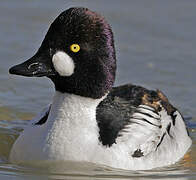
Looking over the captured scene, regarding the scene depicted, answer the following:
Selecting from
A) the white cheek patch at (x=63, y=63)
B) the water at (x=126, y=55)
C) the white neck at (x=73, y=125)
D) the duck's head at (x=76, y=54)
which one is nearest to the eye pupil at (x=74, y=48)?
the duck's head at (x=76, y=54)

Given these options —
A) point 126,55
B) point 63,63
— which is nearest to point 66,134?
point 63,63

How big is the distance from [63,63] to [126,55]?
5423 millimetres

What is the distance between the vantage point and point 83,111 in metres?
8.59

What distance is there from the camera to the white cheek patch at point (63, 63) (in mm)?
8195

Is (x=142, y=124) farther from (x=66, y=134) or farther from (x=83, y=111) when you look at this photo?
(x=66, y=134)

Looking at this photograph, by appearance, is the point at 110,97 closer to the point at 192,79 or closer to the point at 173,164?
the point at 173,164

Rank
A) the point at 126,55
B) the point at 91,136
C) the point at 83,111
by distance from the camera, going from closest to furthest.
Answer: the point at 91,136
the point at 83,111
the point at 126,55

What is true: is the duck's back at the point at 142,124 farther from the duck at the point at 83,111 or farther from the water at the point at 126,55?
the water at the point at 126,55

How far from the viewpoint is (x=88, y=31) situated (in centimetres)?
818

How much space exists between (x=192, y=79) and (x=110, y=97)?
12.2ft

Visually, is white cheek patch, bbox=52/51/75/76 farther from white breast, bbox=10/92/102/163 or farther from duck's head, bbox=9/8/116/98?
white breast, bbox=10/92/102/163

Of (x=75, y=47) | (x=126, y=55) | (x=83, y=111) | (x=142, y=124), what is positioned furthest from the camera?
(x=126, y=55)

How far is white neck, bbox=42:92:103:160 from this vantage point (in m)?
8.44

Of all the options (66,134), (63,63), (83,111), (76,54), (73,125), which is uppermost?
(76,54)
